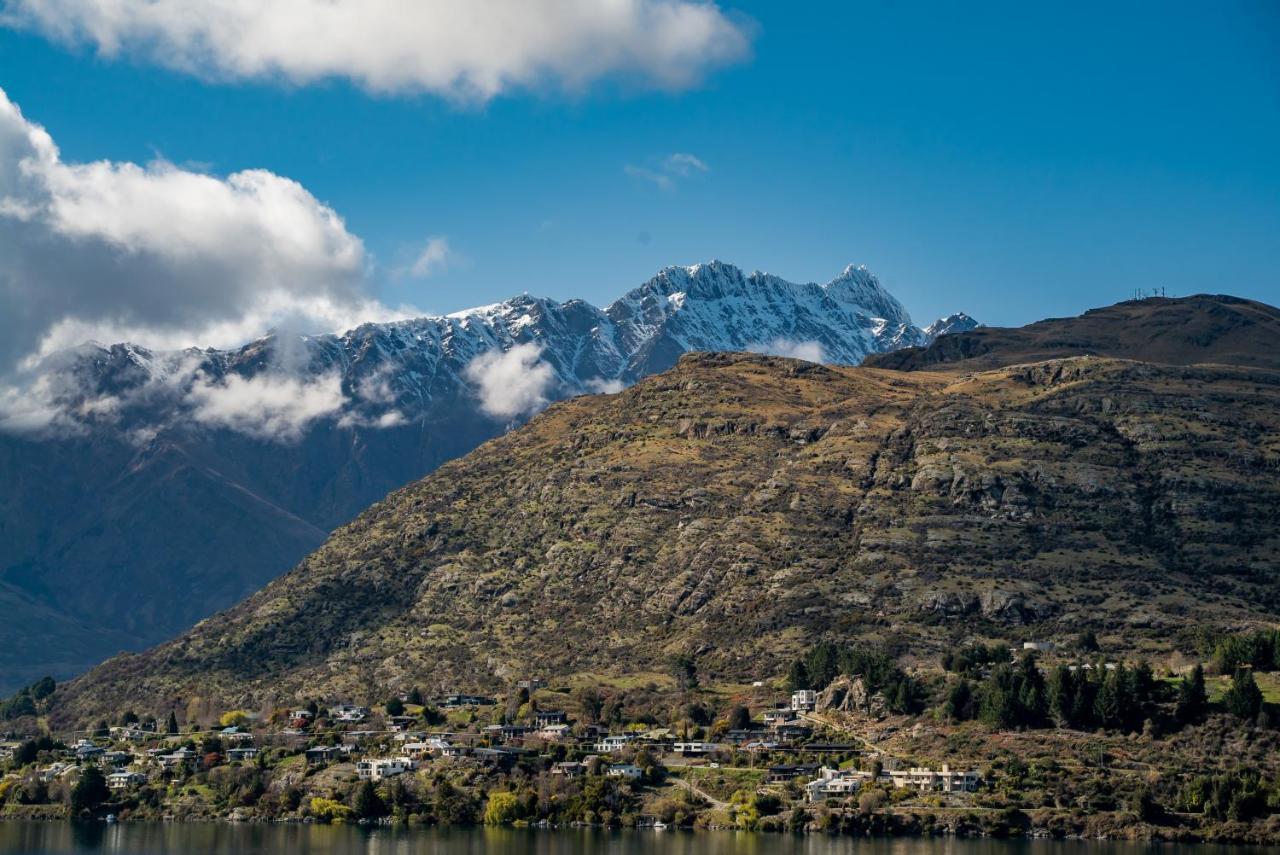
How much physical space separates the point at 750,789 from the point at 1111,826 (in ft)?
116

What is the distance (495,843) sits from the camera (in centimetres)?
15725

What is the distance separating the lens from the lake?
147500 mm

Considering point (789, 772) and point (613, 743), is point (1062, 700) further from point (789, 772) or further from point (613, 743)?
point (613, 743)

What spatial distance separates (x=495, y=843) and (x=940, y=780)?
4323 cm

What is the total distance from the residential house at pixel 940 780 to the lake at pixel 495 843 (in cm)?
993

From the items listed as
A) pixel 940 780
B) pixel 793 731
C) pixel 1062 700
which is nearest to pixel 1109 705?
pixel 1062 700

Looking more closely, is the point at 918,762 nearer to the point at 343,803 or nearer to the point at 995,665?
the point at 995,665

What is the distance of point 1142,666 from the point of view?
181750 mm

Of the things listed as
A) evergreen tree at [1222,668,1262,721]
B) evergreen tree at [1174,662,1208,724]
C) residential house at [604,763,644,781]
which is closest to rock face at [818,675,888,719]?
residential house at [604,763,644,781]

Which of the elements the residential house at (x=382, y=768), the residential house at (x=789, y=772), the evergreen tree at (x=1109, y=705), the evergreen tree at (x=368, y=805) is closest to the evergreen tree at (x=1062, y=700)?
the evergreen tree at (x=1109, y=705)

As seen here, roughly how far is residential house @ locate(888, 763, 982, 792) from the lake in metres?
9.93

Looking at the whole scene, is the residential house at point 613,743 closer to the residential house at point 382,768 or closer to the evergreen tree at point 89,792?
the residential house at point 382,768

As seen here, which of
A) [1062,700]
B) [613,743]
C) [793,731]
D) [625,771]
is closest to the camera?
[1062,700]

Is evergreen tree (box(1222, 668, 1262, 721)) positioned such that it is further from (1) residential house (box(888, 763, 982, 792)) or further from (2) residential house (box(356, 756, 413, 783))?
(2) residential house (box(356, 756, 413, 783))
